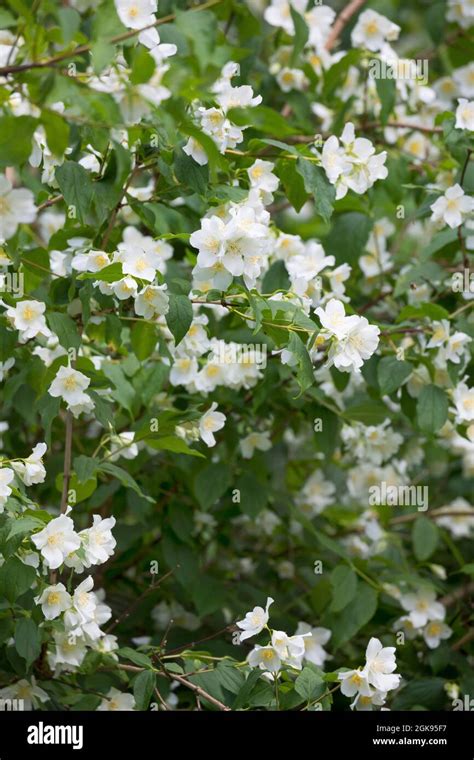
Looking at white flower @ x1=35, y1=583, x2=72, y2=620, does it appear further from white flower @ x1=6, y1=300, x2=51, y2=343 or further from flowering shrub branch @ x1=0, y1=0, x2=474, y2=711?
white flower @ x1=6, y1=300, x2=51, y2=343

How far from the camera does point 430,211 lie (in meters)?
2.21

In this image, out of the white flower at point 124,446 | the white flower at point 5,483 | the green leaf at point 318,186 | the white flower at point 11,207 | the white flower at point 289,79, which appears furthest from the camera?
the white flower at point 289,79

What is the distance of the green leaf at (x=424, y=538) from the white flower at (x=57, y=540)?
3.69 ft

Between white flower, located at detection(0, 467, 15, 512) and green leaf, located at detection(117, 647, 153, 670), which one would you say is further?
green leaf, located at detection(117, 647, 153, 670)

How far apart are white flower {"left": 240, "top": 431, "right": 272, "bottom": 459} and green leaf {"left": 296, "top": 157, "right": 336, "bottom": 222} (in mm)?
675

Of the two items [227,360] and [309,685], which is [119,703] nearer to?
[309,685]

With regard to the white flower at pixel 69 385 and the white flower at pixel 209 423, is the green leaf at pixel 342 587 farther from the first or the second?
the white flower at pixel 69 385

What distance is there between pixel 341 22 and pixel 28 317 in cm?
173

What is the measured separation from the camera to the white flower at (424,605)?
238cm

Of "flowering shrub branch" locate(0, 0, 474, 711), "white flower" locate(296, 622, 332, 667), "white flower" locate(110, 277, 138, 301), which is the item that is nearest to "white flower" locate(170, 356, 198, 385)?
"flowering shrub branch" locate(0, 0, 474, 711)

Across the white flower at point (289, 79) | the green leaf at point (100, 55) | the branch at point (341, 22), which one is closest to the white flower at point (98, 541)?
the green leaf at point (100, 55)

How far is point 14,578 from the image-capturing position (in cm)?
167

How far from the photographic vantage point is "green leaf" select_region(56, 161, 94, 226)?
1706mm
